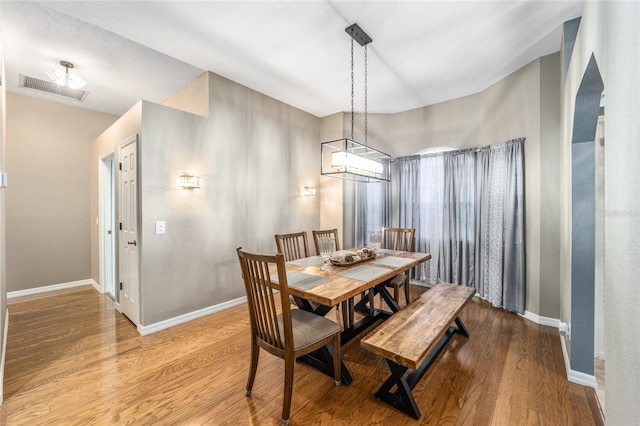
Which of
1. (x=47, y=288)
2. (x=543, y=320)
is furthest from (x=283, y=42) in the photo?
(x=47, y=288)

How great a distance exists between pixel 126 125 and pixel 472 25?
12.7 feet

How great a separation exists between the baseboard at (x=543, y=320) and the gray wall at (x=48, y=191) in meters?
6.61

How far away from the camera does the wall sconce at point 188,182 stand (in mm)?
3074

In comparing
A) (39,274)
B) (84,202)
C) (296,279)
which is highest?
(84,202)

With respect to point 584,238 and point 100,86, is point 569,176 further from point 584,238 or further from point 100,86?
point 100,86

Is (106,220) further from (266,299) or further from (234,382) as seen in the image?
(266,299)

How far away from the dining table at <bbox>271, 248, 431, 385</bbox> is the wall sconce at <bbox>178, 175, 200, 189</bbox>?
1.53m

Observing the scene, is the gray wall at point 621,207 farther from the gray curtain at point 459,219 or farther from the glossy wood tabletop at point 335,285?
the gray curtain at point 459,219

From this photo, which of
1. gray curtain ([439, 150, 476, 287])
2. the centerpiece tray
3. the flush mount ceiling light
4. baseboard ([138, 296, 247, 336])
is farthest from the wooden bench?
the flush mount ceiling light

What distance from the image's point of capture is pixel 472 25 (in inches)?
96.3

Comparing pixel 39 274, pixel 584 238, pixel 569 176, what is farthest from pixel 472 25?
pixel 39 274

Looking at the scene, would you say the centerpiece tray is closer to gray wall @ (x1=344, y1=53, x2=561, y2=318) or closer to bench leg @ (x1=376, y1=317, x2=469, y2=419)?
bench leg @ (x1=376, y1=317, x2=469, y2=419)

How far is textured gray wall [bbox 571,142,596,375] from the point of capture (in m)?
1.96

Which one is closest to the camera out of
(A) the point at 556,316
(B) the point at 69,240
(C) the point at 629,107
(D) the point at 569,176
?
(C) the point at 629,107
